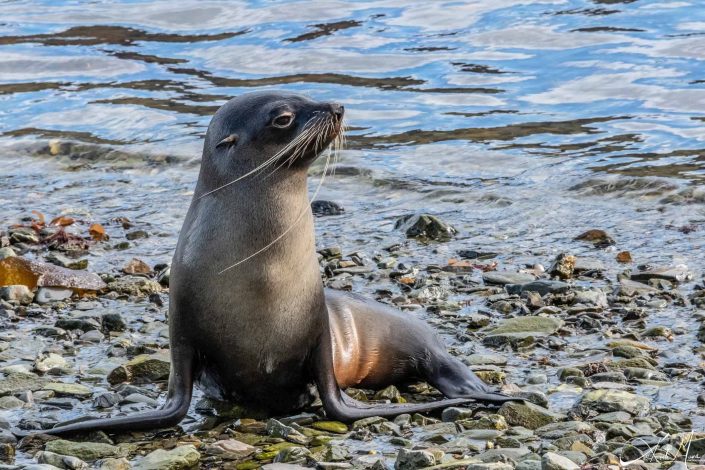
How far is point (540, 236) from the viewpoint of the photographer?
9906 millimetres

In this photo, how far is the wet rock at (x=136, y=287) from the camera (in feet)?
26.3

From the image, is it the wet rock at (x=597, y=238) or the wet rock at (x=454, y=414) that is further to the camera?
the wet rock at (x=597, y=238)

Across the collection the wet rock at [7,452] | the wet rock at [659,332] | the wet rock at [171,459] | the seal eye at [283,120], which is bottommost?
the wet rock at [659,332]

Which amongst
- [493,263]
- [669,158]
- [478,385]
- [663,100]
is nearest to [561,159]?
[669,158]

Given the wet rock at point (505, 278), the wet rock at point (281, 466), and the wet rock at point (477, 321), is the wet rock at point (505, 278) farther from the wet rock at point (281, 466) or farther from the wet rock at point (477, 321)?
the wet rock at point (281, 466)

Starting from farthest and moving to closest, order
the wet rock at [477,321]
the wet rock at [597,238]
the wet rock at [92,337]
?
the wet rock at [597,238] → the wet rock at [477,321] → the wet rock at [92,337]

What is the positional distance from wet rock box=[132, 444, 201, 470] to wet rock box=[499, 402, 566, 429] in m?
1.42

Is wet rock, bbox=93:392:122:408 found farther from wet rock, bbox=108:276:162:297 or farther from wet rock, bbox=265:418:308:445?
wet rock, bbox=108:276:162:297

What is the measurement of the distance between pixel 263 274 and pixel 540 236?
14.8 ft

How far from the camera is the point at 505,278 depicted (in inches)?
331

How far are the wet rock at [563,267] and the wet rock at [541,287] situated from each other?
44 centimetres

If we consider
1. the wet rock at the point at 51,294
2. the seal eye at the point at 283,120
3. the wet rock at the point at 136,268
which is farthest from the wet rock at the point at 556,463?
the wet rock at the point at 136,268

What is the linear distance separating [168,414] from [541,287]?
10.5 ft

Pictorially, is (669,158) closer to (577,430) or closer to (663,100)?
(663,100)
